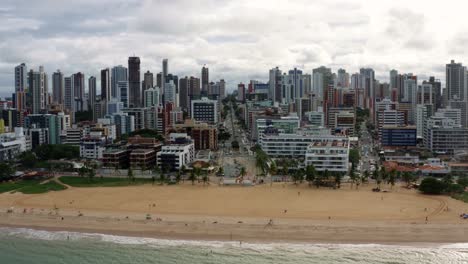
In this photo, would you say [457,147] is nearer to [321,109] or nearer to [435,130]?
[435,130]

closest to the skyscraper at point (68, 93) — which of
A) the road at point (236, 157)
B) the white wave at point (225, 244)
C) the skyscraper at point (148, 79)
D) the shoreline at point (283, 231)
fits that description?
the skyscraper at point (148, 79)

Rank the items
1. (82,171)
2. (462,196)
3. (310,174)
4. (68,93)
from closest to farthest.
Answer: (462,196)
(310,174)
(82,171)
(68,93)

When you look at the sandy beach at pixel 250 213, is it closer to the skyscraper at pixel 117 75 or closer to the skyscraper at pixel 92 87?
the skyscraper at pixel 92 87

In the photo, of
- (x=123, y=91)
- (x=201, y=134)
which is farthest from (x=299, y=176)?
(x=123, y=91)

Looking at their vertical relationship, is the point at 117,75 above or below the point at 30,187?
above

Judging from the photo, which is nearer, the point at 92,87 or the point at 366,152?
the point at 366,152

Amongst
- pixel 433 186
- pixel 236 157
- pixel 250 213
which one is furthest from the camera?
pixel 236 157

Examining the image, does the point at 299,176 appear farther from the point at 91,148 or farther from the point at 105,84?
the point at 105,84

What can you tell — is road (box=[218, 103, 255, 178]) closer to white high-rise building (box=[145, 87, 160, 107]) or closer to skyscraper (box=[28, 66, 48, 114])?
white high-rise building (box=[145, 87, 160, 107])
